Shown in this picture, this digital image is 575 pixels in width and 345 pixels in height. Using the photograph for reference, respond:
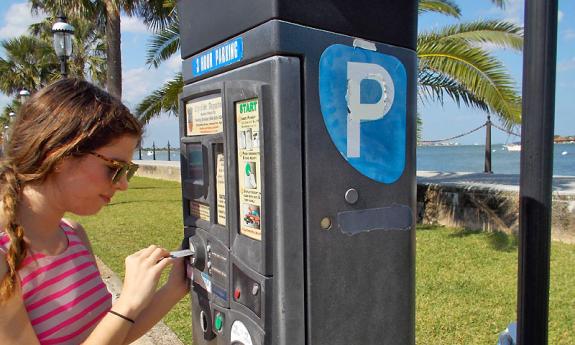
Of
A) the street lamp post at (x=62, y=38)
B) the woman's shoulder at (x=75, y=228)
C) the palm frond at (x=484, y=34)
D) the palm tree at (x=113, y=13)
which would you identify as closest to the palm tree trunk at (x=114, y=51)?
the palm tree at (x=113, y=13)

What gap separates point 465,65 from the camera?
6422mm

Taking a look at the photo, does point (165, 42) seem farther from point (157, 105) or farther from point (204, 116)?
point (204, 116)

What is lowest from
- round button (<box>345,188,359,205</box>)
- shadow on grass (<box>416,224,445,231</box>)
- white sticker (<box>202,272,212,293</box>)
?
shadow on grass (<box>416,224,445,231</box>)

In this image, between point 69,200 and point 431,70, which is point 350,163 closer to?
point 69,200

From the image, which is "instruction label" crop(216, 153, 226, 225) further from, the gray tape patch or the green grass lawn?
the green grass lawn

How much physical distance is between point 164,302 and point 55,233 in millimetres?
452

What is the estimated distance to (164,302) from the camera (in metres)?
1.79

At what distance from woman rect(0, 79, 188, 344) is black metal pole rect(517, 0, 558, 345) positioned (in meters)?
1.06

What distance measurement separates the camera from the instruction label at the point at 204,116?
168cm

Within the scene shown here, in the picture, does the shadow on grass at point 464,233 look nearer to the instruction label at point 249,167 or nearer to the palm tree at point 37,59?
the instruction label at point 249,167

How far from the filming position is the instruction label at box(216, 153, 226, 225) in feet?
5.56

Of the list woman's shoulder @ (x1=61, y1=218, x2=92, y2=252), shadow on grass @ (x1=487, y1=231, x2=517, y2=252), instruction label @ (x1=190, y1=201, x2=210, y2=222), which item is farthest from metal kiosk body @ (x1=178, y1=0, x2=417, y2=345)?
shadow on grass @ (x1=487, y1=231, x2=517, y2=252)

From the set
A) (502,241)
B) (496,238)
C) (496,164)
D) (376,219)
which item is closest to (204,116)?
(376,219)

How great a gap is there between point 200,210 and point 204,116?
14.2 inches
